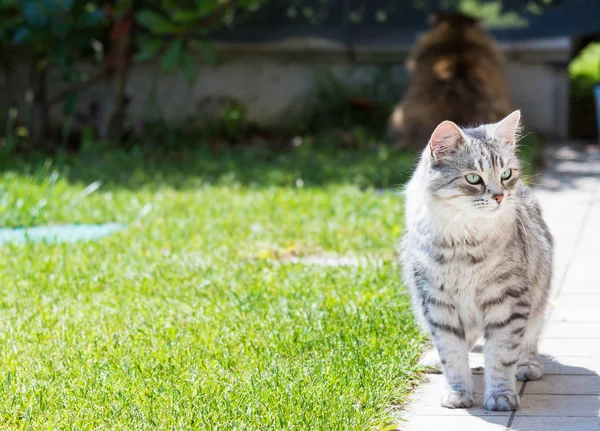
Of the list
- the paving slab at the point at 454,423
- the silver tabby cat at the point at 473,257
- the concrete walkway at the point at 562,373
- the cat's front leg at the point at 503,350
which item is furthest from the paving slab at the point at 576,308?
the paving slab at the point at 454,423

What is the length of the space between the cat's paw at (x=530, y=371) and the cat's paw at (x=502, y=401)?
0.34m

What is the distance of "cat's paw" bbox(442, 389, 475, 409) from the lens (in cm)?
359

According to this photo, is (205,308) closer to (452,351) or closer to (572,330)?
(452,351)

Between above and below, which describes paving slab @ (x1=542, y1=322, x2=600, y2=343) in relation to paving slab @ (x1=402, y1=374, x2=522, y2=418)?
below

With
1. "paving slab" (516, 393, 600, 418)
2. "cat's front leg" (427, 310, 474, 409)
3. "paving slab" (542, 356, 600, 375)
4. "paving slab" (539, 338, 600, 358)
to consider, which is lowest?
"paving slab" (539, 338, 600, 358)

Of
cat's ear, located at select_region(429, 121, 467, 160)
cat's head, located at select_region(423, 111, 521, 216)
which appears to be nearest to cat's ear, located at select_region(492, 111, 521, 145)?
cat's head, located at select_region(423, 111, 521, 216)

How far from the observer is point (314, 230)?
253 inches

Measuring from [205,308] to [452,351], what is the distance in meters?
1.53

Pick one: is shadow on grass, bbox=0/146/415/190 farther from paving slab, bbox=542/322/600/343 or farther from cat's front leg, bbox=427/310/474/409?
cat's front leg, bbox=427/310/474/409

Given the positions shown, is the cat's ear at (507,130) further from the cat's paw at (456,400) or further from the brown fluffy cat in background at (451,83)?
the brown fluffy cat in background at (451,83)

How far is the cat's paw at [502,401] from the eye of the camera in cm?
354

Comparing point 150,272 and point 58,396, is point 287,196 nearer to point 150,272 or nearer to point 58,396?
point 150,272

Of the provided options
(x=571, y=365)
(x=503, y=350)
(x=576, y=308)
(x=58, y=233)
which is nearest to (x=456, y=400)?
(x=503, y=350)

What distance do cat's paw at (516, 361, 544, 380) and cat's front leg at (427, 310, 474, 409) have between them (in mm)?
304
